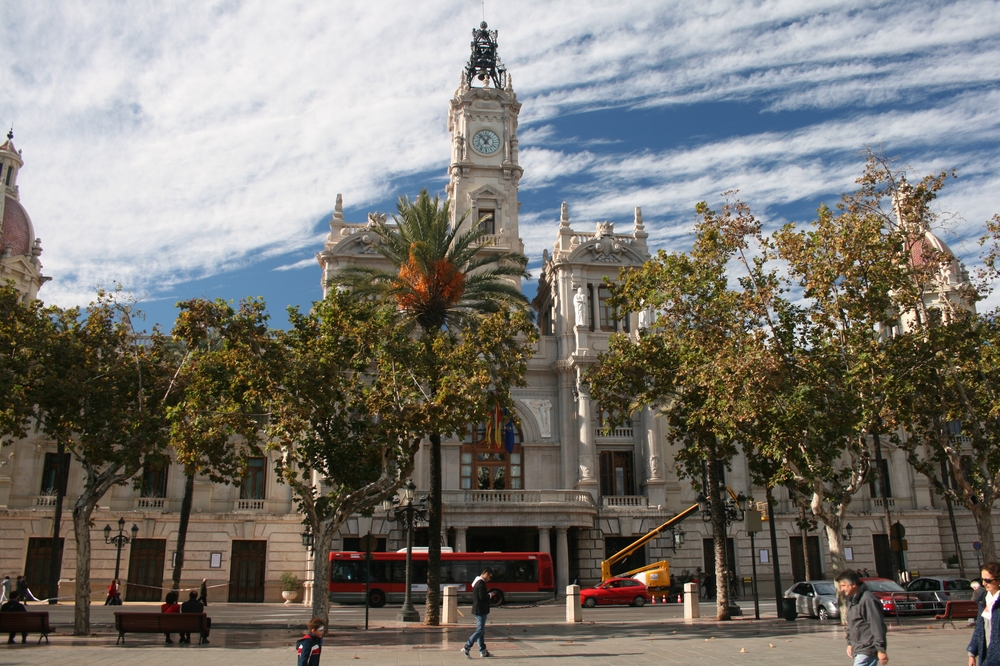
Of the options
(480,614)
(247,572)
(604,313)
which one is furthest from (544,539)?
(480,614)

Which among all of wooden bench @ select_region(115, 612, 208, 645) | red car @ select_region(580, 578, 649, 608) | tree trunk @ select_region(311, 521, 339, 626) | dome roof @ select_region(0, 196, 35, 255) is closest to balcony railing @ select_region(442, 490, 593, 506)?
red car @ select_region(580, 578, 649, 608)

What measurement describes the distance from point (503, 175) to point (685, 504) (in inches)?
820

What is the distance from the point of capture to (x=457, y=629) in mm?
23141

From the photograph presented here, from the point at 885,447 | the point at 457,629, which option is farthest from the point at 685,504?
the point at 457,629

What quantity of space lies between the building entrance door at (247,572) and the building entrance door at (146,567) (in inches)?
131

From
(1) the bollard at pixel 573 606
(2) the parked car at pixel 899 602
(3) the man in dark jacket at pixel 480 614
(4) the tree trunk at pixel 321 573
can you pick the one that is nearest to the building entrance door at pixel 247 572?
(1) the bollard at pixel 573 606

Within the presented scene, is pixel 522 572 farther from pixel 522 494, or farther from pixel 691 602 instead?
pixel 691 602

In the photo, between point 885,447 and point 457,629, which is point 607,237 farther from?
point 457,629

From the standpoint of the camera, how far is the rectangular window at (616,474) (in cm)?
4475

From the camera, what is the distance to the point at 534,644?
18922 mm

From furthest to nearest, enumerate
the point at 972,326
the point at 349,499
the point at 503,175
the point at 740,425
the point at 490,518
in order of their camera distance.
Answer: the point at 503,175
the point at 490,518
the point at 972,326
the point at 740,425
the point at 349,499

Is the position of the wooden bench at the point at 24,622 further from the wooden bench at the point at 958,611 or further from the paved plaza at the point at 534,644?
the wooden bench at the point at 958,611

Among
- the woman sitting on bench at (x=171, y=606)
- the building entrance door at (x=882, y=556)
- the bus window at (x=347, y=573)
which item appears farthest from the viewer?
the building entrance door at (x=882, y=556)

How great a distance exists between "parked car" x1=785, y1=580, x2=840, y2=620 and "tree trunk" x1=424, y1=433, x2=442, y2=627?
427 inches
